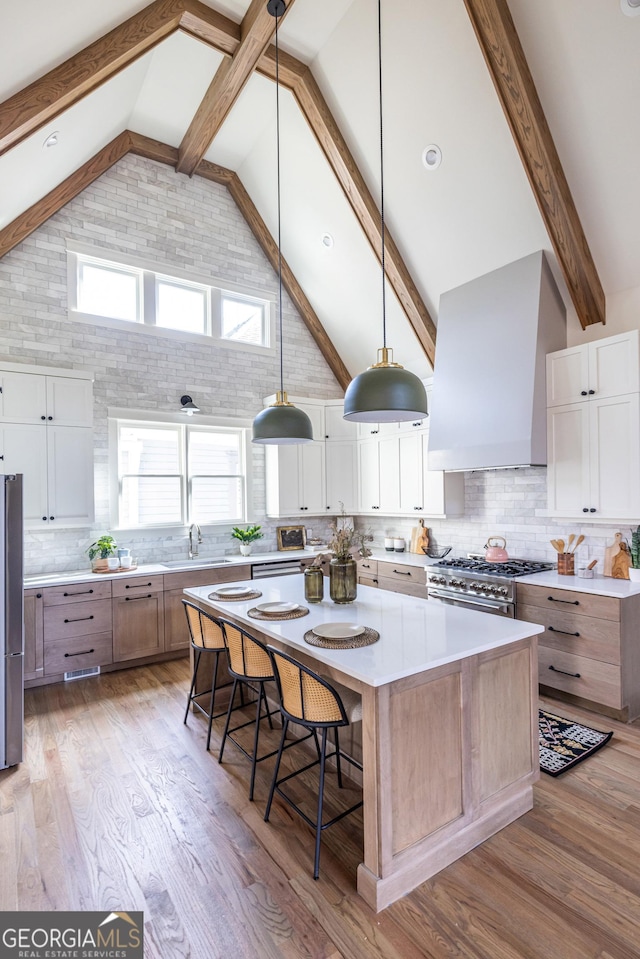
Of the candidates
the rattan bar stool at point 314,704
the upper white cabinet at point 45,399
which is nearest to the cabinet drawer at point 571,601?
the rattan bar stool at point 314,704

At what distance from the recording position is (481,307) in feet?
14.5

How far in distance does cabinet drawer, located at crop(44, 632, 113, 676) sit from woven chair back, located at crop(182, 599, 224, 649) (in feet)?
5.13

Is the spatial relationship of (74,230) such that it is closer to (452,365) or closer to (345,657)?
(452,365)

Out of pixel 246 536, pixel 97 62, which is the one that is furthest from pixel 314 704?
pixel 97 62

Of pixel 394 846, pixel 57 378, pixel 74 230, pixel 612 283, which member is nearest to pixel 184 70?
pixel 74 230

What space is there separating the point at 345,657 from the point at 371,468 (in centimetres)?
420

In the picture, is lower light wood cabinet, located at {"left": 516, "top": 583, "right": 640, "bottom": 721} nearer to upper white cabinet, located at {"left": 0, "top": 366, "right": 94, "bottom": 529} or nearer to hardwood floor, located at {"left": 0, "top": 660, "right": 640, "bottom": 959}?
hardwood floor, located at {"left": 0, "top": 660, "right": 640, "bottom": 959}

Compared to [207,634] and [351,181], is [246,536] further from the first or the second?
[351,181]

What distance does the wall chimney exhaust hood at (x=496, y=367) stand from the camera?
3.97 m

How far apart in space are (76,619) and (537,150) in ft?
17.0

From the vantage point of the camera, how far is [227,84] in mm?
4191

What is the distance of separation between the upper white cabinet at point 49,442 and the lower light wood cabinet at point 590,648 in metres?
4.11

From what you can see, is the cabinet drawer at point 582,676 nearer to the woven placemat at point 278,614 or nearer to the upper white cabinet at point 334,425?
the woven placemat at point 278,614

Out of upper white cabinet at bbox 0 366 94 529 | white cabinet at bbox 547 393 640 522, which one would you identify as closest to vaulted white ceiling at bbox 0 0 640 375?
white cabinet at bbox 547 393 640 522
